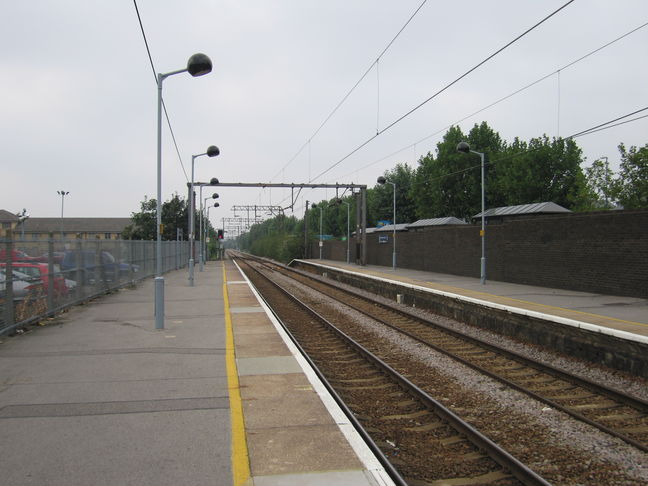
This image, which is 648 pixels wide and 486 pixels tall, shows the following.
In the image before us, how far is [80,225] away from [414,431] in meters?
130

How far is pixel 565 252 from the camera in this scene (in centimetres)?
1875

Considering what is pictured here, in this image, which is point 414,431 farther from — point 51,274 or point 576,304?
point 576,304

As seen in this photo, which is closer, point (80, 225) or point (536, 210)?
point (536, 210)

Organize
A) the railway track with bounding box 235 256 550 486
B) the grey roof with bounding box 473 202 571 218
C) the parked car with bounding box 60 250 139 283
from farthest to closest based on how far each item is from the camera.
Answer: the grey roof with bounding box 473 202 571 218, the parked car with bounding box 60 250 139 283, the railway track with bounding box 235 256 550 486

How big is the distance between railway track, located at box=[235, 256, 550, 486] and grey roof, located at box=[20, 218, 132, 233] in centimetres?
11742

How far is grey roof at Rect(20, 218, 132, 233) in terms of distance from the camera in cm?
11906

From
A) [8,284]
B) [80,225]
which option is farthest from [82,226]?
[8,284]

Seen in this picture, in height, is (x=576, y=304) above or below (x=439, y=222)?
below

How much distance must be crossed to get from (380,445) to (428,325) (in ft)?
28.8

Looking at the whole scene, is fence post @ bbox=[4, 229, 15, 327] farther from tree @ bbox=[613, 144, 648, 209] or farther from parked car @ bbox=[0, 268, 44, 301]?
tree @ bbox=[613, 144, 648, 209]

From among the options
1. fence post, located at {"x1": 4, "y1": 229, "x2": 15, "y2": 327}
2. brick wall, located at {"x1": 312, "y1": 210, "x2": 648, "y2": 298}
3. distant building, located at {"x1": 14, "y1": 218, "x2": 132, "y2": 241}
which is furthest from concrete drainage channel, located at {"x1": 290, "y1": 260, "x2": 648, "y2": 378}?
distant building, located at {"x1": 14, "y1": 218, "x2": 132, "y2": 241}

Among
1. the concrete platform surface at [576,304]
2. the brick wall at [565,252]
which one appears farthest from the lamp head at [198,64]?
the brick wall at [565,252]

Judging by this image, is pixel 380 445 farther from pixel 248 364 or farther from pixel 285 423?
pixel 248 364

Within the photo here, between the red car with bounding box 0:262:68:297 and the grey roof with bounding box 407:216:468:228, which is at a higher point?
the grey roof with bounding box 407:216:468:228
